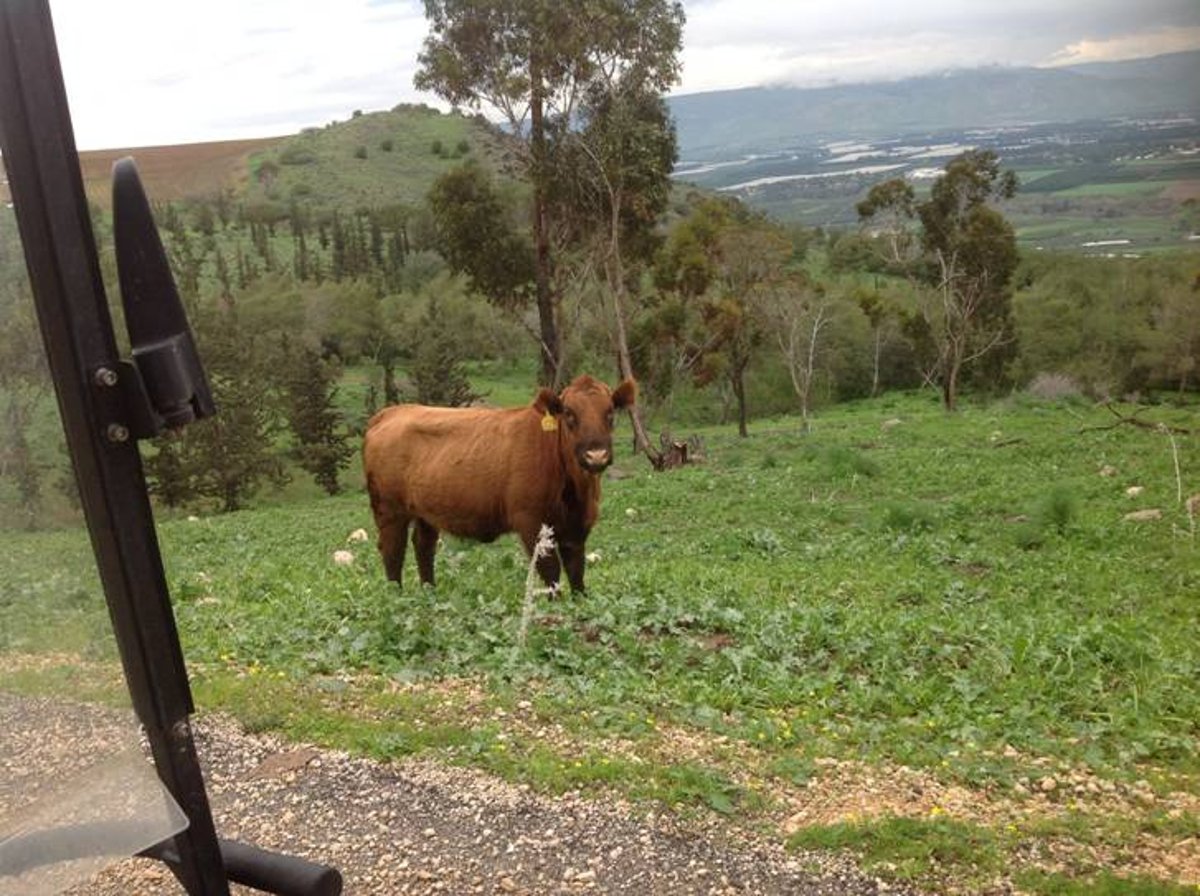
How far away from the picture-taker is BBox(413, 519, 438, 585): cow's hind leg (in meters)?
9.89

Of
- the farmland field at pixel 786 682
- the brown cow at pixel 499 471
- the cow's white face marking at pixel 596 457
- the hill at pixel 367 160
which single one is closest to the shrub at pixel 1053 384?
the farmland field at pixel 786 682

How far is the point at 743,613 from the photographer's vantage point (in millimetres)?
7371

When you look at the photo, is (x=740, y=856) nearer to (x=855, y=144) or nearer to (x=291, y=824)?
(x=291, y=824)

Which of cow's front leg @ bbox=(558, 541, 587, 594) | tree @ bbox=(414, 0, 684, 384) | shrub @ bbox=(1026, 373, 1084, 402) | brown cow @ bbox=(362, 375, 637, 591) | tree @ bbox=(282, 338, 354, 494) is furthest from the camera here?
shrub @ bbox=(1026, 373, 1084, 402)

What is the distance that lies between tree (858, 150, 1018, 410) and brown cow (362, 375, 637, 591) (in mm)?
29262

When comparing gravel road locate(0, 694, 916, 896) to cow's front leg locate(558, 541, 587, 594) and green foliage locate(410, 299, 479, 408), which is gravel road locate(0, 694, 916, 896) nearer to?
cow's front leg locate(558, 541, 587, 594)

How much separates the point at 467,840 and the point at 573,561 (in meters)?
4.91

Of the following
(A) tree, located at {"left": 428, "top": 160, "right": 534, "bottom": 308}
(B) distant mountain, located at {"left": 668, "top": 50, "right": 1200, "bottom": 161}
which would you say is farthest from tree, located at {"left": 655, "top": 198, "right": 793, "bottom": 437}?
(A) tree, located at {"left": 428, "top": 160, "right": 534, "bottom": 308}

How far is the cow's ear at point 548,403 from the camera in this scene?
8.55 metres

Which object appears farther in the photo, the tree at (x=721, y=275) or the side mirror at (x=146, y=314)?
the tree at (x=721, y=275)

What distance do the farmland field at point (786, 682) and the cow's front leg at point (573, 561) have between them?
35cm

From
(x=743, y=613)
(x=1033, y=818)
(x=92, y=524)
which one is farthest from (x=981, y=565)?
(x=92, y=524)

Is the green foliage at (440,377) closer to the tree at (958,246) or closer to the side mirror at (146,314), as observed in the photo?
the tree at (958,246)

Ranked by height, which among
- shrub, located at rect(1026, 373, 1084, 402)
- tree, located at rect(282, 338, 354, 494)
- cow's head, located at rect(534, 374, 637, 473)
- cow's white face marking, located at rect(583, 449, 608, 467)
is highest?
cow's head, located at rect(534, 374, 637, 473)
